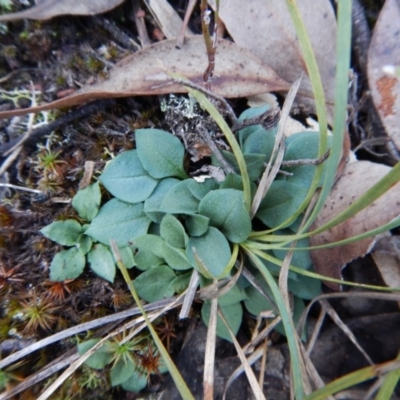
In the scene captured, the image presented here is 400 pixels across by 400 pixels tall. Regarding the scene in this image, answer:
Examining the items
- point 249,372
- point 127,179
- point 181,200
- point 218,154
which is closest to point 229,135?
point 218,154

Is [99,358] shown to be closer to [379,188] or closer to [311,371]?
[311,371]

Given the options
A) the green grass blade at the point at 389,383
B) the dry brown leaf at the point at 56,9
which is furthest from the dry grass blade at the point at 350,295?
the dry brown leaf at the point at 56,9

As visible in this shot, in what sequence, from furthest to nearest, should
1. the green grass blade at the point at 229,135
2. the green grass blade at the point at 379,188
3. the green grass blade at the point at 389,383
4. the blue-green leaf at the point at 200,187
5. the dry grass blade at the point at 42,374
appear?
the blue-green leaf at the point at 200,187 < the dry grass blade at the point at 42,374 < the green grass blade at the point at 229,135 < the green grass blade at the point at 389,383 < the green grass blade at the point at 379,188

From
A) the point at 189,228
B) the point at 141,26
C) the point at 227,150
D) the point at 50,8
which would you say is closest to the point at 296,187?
the point at 227,150

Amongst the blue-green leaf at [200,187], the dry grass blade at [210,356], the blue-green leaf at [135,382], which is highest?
the blue-green leaf at [200,187]

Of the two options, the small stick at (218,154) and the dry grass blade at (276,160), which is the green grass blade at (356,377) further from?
the small stick at (218,154)

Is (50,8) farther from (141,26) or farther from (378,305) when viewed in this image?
(378,305)

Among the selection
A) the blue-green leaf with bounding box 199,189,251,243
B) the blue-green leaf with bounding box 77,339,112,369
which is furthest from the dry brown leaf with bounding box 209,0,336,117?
the blue-green leaf with bounding box 77,339,112,369
